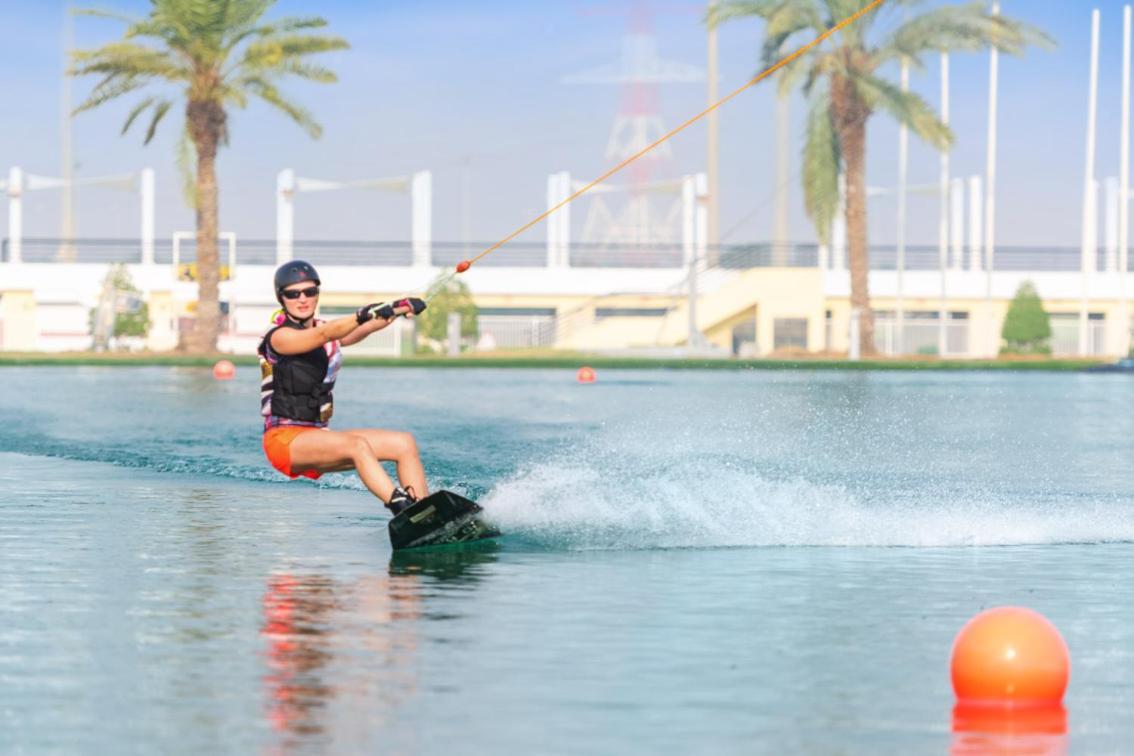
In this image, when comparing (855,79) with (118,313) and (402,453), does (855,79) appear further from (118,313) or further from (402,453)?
(402,453)

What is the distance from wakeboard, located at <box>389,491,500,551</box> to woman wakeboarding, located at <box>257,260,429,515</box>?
7cm

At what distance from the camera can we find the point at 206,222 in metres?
58.3

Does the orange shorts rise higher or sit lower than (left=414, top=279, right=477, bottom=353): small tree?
lower

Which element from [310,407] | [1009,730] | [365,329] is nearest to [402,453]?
[310,407]

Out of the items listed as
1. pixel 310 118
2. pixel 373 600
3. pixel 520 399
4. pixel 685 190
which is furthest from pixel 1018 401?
pixel 685 190

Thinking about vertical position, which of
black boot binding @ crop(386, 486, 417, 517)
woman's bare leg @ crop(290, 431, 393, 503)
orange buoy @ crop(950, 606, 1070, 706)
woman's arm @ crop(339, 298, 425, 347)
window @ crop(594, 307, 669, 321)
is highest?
window @ crop(594, 307, 669, 321)

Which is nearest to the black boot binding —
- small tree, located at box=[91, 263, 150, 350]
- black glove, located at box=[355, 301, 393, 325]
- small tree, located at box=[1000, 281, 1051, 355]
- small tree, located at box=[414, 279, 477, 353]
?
black glove, located at box=[355, 301, 393, 325]

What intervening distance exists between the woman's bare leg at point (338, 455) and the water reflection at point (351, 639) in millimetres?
463

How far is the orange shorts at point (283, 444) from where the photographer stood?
41.3 feet

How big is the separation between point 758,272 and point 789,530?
198 ft

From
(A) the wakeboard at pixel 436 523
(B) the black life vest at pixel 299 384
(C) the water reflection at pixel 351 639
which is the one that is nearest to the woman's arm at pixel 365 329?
(B) the black life vest at pixel 299 384

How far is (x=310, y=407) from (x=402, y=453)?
588mm

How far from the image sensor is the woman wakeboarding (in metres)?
12.4

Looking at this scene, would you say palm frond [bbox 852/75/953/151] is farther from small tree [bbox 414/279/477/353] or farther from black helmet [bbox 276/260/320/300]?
black helmet [bbox 276/260/320/300]
